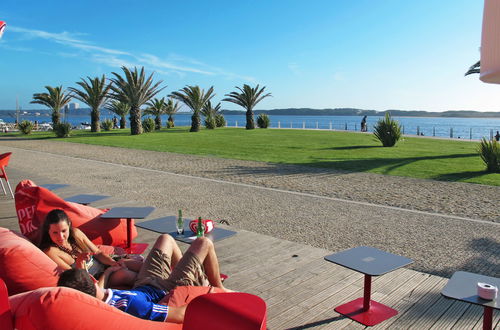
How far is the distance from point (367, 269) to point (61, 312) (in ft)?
7.17

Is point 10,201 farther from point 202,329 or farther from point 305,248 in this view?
point 202,329

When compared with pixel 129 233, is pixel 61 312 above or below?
above

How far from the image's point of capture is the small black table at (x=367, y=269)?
3182 millimetres

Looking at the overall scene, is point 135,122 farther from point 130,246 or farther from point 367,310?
point 367,310

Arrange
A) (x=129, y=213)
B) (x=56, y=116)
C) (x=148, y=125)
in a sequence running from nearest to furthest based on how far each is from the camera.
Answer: (x=129, y=213) → (x=148, y=125) → (x=56, y=116)

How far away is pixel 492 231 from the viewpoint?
597 centimetres

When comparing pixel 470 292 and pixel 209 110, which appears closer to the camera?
pixel 470 292

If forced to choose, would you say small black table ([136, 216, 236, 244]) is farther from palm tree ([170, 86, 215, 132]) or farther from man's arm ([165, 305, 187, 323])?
palm tree ([170, 86, 215, 132])

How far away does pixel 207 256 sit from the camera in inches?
128

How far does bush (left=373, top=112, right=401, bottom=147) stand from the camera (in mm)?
18656

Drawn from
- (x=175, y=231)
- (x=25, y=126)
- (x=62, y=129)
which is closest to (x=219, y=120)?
(x=62, y=129)

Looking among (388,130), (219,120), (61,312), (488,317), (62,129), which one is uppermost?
(219,120)

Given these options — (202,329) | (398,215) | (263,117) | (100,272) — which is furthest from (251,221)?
(263,117)

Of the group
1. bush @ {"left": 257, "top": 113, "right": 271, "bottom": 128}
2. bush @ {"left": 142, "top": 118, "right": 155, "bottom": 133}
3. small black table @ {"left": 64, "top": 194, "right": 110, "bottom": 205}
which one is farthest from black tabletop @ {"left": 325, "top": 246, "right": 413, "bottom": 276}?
bush @ {"left": 257, "top": 113, "right": 271, "bottom": 128}
